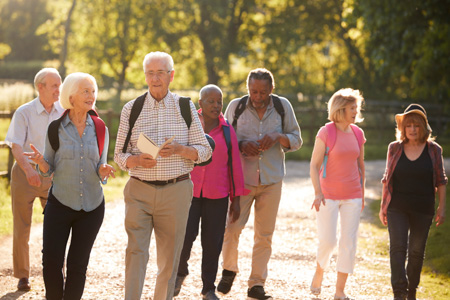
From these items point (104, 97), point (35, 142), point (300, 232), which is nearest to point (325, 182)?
point (35, 142)

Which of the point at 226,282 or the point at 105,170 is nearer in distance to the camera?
the point at 105,170

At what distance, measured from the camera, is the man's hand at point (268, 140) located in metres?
6.55

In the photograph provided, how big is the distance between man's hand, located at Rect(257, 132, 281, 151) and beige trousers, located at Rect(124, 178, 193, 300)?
56.8 inches

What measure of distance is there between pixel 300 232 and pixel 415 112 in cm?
427

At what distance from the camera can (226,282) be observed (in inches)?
267

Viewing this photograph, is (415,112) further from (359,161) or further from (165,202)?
(165,202)

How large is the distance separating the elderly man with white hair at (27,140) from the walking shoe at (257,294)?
6.57ft

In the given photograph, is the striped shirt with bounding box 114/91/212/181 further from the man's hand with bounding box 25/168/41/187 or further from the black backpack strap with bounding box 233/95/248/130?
the black backpack strap with bounding box 233/95/248/130

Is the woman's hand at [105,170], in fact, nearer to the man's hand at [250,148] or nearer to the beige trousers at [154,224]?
the beige trousers at [154,224]

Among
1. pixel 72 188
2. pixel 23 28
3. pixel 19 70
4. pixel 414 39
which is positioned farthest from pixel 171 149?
pixel 23 28

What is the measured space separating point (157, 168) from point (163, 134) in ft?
0.83

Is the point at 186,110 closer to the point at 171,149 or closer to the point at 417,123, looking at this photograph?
the point at 171,149

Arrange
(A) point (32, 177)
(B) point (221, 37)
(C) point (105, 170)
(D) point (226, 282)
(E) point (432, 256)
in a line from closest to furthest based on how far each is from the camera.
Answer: (C) point (105, 170)
(A) point (32, 177)
(D) point (226, 282)
(E) point (432, 256)
(B) point (221, 37)

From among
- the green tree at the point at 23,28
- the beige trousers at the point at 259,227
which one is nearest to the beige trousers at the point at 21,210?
the beige trousers at the point at 259,227
